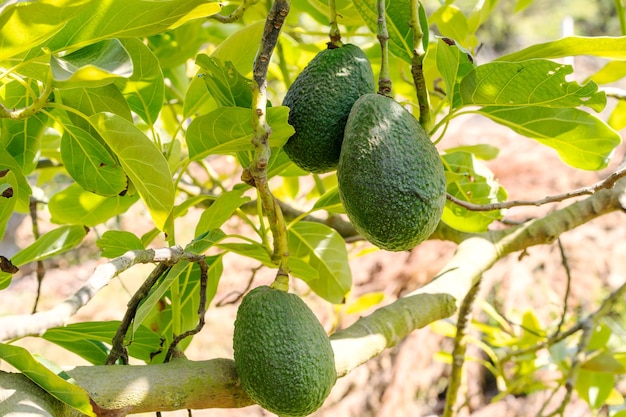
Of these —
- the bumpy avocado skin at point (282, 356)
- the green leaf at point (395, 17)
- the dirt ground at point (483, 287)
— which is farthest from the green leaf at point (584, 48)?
the dirt ground at point (483, 287)

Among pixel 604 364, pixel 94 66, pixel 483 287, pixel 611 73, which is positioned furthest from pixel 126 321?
pixel 483 287

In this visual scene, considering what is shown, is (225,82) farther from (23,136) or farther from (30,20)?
(23,136)

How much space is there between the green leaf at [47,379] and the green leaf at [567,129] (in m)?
0.50

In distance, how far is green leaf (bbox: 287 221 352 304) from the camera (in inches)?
36.5

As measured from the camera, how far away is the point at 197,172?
2.89 m

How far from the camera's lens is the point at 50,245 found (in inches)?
34.2

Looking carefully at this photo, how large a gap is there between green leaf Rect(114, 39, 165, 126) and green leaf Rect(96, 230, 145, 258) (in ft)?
0.51

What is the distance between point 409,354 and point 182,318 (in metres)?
1.30

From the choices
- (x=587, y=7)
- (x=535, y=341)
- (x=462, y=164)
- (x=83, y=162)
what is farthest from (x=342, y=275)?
(x=587, y=7)

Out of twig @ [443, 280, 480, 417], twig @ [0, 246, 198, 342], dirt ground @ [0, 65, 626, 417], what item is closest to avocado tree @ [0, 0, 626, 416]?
twig @ [0, 246, 198, 342]

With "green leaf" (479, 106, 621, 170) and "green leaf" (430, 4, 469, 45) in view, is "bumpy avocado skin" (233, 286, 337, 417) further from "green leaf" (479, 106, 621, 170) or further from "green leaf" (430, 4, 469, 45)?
"green leaf" (430, 4, 469, 45)

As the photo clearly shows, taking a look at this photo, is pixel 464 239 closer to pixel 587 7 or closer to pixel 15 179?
pixel 15 179

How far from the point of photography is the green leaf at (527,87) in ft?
2.02

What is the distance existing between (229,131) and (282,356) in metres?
0.22
